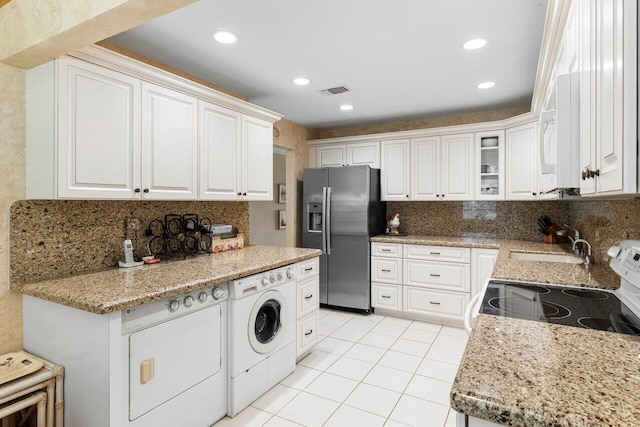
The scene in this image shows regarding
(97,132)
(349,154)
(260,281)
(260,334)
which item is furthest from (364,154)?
(97,132)

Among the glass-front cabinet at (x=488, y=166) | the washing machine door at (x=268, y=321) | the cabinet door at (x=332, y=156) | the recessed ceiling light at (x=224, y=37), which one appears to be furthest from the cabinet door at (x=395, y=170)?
the recessed ceiling light at (x=224, y=37)

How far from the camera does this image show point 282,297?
258 cm

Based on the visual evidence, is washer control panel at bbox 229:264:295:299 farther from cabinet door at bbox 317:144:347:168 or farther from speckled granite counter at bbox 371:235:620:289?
cabinet door at bbox 317:144:347:168

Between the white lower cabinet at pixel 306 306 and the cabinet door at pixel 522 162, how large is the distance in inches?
92.2

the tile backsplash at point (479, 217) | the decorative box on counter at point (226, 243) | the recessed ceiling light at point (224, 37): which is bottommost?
the decorative box on counter at point (226, 243)

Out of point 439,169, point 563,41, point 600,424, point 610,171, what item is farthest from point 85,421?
point 439,169

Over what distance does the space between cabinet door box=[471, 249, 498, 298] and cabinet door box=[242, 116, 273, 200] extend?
2.27 m

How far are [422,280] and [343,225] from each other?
3.70 ft

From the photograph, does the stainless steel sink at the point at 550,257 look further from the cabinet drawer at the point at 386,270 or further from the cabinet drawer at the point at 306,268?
the cabinet drawer at the point at 306,268

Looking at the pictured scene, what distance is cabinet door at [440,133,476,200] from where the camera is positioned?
395cm

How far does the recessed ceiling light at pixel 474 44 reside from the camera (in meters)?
2.36

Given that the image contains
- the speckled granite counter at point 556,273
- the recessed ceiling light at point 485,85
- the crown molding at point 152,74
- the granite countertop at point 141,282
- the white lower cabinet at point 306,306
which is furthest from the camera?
the recessed ceiling light at point 485,85

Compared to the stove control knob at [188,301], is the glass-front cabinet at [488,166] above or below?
above

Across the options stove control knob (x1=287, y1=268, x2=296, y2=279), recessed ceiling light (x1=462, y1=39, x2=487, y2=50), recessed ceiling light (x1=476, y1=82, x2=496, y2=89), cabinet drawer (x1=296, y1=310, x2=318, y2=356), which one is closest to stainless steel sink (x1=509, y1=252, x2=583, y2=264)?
recessed ceiling light (x1=476, y1=82, x2=496, y2=89)
